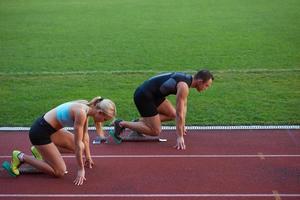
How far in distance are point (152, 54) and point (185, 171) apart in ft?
26.6

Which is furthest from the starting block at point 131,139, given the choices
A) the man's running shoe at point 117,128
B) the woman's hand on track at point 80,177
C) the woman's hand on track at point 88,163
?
the woman's hand on track at point 80,177

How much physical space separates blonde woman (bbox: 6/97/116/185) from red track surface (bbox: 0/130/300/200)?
190 mm

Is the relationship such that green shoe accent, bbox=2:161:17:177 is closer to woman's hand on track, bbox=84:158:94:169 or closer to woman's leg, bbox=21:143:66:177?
woman's leg, bbox=21:143:66:177

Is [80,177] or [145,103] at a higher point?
[145,103]

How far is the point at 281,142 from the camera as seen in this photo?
8.27 m

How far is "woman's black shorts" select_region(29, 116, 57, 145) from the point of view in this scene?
6980 millimetres

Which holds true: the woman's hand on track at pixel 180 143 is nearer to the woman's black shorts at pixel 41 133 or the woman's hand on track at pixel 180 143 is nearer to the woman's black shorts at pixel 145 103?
the woman's black shorts at pixel 145 103

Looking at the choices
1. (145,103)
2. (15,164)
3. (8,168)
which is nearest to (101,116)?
(15,164)

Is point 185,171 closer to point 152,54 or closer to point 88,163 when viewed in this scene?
point 88,163

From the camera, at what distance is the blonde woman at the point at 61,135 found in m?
6.66

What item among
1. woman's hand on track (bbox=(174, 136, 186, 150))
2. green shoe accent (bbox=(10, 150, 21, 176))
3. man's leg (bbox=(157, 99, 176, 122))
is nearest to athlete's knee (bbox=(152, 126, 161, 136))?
man's leg (bbox=(157, 99, 176, 122))

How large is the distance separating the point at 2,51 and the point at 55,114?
9.19 meters

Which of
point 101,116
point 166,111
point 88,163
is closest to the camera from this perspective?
point 101,116

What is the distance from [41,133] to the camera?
698 centimetres
